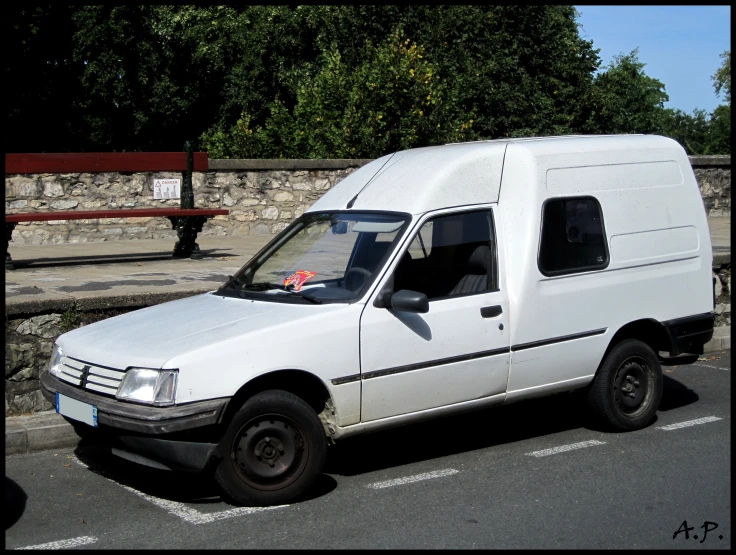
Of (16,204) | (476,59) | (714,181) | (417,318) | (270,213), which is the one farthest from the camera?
(476,59)

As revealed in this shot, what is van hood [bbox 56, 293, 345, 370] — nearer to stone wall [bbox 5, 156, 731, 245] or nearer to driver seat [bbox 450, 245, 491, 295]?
driver seat [bbox 450, 245, 491, 295]

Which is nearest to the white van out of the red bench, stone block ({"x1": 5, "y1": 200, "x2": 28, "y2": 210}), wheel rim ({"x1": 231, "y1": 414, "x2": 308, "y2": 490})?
wheel rim ({"x1": 231, "y1": 414, "x2": 308, "y2": 490})

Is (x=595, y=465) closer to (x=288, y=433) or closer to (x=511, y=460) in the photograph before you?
(x=511, y=460)

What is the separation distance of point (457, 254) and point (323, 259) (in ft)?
3.07

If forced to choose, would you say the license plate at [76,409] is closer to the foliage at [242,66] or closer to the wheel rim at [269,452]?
the wheel rim at [269,452]

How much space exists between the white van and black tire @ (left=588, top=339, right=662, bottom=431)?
0.6 inches

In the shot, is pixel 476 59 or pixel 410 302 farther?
pixel 476 59

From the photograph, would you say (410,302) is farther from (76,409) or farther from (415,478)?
(76,409)

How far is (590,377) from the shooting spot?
7039 millimetres

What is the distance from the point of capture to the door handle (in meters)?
6.39

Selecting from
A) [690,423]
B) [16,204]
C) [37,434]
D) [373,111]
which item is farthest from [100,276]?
[373,111]

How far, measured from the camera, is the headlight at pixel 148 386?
212 inches

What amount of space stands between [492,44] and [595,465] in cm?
2385

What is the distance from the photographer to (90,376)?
229 inches
